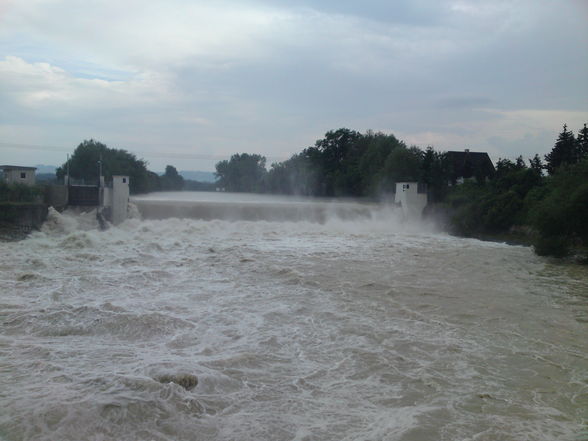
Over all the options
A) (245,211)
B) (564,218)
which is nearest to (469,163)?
(245,211)

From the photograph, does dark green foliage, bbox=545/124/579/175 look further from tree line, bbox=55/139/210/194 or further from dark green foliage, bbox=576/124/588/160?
tree line, bbox=55/139/210/194

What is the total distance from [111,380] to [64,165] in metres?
37.3

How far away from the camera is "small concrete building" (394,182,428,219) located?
85.8 feet

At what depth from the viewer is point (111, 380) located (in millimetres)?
5832

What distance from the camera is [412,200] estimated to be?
26.3 metres

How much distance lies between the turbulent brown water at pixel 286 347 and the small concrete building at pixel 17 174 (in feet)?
13.3

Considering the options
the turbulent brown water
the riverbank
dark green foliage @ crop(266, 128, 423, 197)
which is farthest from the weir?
dark green foliage @ crop(266, 128, 423, 197)

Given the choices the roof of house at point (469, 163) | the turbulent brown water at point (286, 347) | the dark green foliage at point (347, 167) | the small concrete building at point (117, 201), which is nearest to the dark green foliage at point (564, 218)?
the turbulent brown water at point (286, 347)

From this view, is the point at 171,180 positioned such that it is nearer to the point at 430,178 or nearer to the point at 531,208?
the point at 430,178

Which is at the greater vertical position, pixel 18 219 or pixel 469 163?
pixel 469 163

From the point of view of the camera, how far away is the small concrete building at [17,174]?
61.8ft

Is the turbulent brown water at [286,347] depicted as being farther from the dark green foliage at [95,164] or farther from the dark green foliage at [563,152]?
the dark green foliage at [95,164]

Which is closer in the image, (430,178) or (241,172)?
(430,178)

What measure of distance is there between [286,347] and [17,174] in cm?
1578
